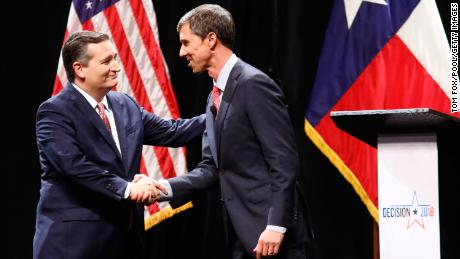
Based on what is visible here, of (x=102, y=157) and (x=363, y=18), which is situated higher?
(x=363, y=18)

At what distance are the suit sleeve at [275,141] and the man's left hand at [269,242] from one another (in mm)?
38

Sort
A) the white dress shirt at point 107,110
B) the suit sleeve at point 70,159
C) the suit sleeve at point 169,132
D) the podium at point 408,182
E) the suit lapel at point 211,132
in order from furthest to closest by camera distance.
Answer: the suit sleeve at point 169,132 < the white dress shirt at point 107,110 < the suit sleeve at point 70,159 < the suit lapel at point 211,132 < the podium at point 408,182

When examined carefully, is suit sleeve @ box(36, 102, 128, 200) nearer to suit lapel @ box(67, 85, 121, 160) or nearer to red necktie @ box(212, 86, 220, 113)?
suit lapel @ box(67, 85, 121, 160)

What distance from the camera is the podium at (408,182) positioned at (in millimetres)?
2557

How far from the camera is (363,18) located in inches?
162

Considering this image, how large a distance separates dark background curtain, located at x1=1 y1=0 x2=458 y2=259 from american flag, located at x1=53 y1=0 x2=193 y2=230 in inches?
11.4

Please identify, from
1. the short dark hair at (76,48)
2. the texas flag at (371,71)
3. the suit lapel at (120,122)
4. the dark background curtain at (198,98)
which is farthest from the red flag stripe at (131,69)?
the short dark hair at (76,48)

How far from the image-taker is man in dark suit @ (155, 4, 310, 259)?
2443 mm

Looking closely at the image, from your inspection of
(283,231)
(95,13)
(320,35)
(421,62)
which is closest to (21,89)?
(95,13)

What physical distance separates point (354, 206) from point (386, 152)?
1.77 m

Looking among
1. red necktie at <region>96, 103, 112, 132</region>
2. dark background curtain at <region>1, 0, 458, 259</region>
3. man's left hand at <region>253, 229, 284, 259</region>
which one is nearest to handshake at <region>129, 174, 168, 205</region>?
red necktie at <region>96, 103, 112, 132</region>

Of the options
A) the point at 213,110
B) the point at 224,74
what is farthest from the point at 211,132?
the point at 224,74

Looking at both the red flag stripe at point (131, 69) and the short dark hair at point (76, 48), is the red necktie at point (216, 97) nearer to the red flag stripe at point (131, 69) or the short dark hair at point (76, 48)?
the short dark hair at point (76, 48)

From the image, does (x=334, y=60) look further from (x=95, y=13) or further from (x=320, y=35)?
(x=95, y=13)
